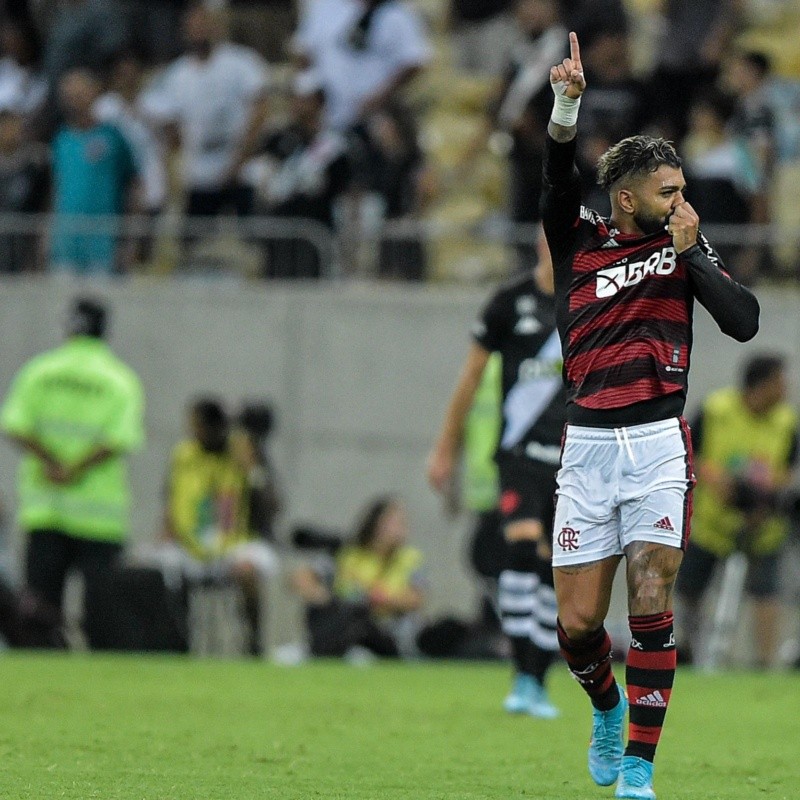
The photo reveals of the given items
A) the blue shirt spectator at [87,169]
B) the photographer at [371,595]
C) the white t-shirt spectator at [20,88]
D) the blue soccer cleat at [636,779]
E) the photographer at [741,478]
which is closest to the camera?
the blue soccer cleat at [636,779]

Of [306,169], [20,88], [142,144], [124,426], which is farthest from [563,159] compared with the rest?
[20,88]

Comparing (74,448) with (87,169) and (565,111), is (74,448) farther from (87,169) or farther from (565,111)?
(565,111)

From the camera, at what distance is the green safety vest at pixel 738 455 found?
14.8 meters

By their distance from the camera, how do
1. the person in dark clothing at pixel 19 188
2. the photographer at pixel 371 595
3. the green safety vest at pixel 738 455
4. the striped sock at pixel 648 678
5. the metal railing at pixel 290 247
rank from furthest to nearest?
the person in dark clothing at pixel 19 188
the metal railing at pixel 290 247
the photographer at pixel 371 595
the green safety vest at pixel 738 455
the striped sock at pixel 648 678

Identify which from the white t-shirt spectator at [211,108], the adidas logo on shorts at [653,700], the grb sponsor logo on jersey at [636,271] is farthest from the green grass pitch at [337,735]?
the white t-shirt spectator at [211,108]

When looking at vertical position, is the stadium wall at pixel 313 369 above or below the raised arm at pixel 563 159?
below

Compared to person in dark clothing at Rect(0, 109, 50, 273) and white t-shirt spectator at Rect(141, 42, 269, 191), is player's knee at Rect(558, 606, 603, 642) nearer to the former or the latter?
white t-shirt spectator at Rect(141, 42, 269, 191)

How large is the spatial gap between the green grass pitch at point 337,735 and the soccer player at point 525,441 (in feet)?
1.58

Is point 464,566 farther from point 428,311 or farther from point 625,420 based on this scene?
point 625,420

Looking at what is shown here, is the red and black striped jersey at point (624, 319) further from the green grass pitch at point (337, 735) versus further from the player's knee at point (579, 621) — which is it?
the green grass pitch at point (337, 735)

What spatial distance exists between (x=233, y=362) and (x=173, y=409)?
0.66 metres

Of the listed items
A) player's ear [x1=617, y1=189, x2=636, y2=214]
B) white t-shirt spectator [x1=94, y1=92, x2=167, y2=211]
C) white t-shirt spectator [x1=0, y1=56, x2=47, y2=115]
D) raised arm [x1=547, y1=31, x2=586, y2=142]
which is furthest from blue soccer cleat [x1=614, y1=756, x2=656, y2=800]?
white t-shirt spectator [x1=0, y1=56, x2=47, y2=115]

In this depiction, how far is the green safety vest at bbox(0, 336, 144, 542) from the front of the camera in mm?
14281

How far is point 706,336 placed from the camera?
16266 mm
